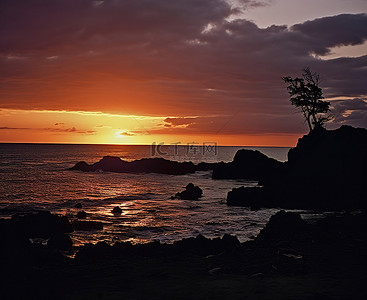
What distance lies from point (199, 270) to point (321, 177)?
33.1 meters

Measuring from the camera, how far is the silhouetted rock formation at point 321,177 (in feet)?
141

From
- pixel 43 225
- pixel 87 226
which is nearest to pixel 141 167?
pixel 87 226

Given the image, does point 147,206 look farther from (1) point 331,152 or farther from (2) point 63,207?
(1) point 331,152

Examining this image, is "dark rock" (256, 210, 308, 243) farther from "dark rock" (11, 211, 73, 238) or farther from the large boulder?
the large boulder

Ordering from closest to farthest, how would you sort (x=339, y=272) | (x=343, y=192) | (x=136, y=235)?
(x=339, y=272) → (x=136, y=235) → (x=343, y=192)

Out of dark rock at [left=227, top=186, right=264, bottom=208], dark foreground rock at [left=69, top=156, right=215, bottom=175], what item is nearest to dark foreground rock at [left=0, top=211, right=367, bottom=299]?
dark rock at [left=227, top=186, right=264, bottom=208]

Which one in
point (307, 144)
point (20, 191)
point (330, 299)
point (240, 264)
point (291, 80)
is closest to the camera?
point (330, 299)

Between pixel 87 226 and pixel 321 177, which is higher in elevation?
pixel 321 177

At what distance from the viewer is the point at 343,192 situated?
4294cm

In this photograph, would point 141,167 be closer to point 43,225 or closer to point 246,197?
point 246,197

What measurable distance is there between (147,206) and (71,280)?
111 ft

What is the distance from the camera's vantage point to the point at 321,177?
4512 centimetres

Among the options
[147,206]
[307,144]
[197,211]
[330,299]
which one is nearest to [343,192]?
[307,144]

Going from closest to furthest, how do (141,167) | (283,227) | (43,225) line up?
1. (283,227)
2. (43,225)
3. (141,167)
